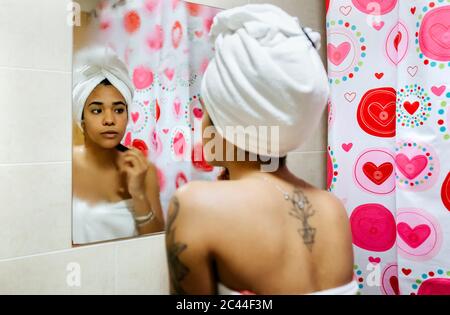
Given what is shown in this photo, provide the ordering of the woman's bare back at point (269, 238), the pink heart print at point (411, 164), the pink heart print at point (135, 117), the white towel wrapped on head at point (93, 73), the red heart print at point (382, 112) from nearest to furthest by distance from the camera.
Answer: the woman's bare back at point (269, 238)
the white towel wrapped on head at point (93, 73)
the pink heart print at point (135, 117)
the pink heart print at point (411, 164)
the red heart print at point (382, 112)

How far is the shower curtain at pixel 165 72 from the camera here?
50.4 inches

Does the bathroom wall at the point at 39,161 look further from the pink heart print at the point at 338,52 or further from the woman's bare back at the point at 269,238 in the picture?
the pink heart print at the point at 338,52

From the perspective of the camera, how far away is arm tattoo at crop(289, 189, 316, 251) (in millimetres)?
745

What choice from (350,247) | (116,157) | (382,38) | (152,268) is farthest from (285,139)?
(382,38)

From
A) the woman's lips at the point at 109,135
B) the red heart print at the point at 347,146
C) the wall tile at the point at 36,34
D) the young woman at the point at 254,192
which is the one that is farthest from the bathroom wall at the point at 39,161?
the red heart print at the point at 347,146

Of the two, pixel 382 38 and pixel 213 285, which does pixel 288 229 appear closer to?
pixel 213 285

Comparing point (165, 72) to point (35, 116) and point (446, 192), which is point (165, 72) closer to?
point (35, 116)

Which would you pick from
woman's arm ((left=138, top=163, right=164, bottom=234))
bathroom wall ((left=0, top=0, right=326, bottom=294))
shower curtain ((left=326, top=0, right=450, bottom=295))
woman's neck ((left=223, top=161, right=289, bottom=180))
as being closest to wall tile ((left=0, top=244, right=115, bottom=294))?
bathroom wall ((left=0, top=0, right=326, bottom=294))

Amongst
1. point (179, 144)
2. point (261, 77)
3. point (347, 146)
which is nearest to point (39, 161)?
point (179, 144)

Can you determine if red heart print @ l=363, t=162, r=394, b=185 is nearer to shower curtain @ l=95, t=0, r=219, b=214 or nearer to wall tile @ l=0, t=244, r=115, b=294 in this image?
shower curtain @ l=95, t=0, r=219, b=214

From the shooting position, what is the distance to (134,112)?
1302 mm

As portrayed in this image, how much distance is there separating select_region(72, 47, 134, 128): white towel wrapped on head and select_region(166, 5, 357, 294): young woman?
1.94 feet

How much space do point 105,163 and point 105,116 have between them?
0.48 feet

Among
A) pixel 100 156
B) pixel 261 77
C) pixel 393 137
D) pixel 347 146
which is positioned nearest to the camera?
pixel 261 77
